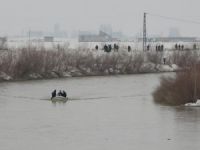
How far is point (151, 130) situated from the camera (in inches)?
1017

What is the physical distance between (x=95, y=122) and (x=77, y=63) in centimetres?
3447

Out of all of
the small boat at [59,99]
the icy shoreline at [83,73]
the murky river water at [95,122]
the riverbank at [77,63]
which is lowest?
the murky river water at [95,122]

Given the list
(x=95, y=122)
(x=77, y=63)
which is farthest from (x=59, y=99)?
(x=77, y=63)

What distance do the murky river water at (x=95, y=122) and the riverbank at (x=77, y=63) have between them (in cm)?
1183

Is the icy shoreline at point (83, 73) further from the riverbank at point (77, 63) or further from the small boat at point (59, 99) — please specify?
the small boat at point (59, 99)

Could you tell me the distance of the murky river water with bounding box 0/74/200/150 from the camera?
2275 centimetres

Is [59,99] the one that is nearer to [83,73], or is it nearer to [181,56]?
[83,73]

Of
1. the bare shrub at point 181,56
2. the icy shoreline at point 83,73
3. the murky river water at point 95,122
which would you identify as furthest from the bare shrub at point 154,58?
the murky river water at point 95,122

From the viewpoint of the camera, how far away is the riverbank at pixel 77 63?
58.0 metres

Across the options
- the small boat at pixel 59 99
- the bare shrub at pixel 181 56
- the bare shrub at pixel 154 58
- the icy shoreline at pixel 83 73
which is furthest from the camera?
the bare shrub at pixel 154 58

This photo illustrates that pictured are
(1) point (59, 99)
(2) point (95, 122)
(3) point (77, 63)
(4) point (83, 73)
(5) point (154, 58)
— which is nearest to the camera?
(2) point (95, 122)

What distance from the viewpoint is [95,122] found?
28531mm

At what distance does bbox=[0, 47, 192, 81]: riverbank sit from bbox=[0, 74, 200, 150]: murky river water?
1183 cm

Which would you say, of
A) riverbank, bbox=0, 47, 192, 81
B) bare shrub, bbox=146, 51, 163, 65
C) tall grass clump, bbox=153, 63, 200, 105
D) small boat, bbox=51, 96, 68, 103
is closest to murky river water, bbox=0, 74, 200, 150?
small boat, bbox=51, 96, 68, 103
